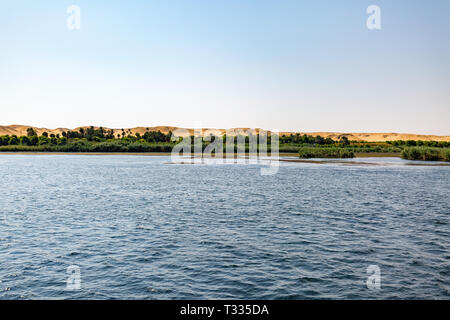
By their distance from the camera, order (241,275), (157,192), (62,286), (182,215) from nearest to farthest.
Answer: (62,286) → (241,275) → (182,215) → (157,192)

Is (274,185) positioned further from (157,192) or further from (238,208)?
(238,208)

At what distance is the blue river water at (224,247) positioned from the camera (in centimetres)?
1398

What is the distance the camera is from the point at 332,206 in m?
32.4

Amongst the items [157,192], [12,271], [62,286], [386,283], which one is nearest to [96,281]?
[62,286]

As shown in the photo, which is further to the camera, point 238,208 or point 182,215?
point 238,208

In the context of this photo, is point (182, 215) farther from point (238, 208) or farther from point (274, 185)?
point (274, 185)

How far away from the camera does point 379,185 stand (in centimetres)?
4831

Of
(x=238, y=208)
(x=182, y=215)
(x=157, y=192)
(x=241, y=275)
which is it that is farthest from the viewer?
(x=157, y=192)

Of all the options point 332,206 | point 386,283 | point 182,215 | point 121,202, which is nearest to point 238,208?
point 182,215

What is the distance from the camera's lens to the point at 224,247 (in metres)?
19.2

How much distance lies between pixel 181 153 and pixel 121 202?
11377cm

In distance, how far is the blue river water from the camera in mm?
13980
